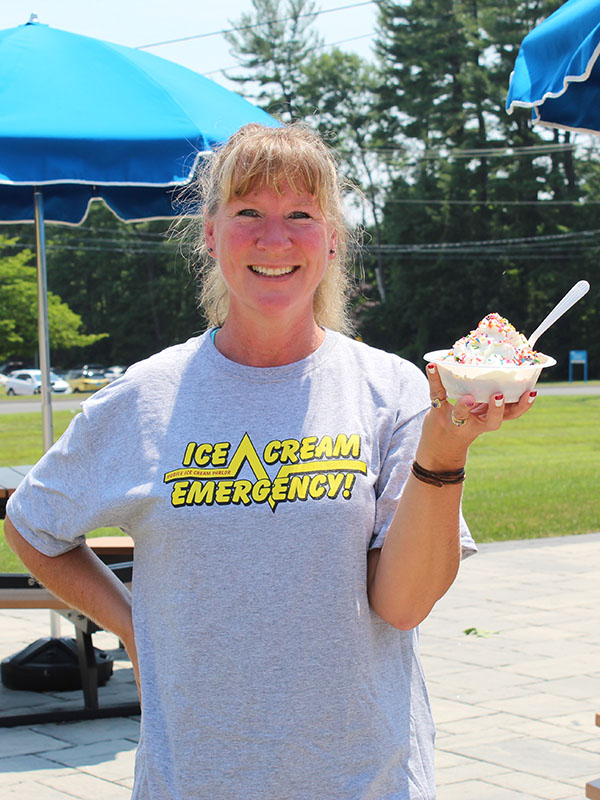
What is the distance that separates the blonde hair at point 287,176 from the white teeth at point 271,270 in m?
0.13

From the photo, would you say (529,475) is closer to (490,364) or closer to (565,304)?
(565,304)

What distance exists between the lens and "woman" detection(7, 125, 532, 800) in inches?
67.5

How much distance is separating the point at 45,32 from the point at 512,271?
168 feet

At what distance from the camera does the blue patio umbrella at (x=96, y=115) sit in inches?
181

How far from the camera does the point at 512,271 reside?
179ft

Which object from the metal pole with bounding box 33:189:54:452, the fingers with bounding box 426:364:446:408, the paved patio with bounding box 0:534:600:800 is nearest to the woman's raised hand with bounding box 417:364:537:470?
the fingers with bounding box 426:364:446:408

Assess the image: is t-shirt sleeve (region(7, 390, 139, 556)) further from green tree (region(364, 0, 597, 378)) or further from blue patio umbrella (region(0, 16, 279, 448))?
green tree (region(364, 0, 597, 378))

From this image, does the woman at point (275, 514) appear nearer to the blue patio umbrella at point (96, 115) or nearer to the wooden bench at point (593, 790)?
the wooden bench at point (593, 790)

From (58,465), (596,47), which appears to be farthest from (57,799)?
(596,47)

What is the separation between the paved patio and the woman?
226cm

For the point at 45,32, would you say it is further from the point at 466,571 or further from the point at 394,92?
the point at 394,92

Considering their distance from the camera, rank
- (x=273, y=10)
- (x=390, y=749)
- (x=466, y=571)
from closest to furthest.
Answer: (x=390, y=749) < (x=466, y=571) < (x=273, y=10)

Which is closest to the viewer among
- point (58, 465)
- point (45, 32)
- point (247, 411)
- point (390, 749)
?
point (390, 749)

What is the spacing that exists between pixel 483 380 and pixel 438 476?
0.55 ft
